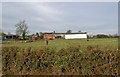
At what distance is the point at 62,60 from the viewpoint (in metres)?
9.99

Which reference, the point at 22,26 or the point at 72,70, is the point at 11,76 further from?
the point at 22,26

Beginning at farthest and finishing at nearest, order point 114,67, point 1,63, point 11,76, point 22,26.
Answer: point 22,26, point 1,63, point 11,76, point 114,67

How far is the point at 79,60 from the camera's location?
9.77m

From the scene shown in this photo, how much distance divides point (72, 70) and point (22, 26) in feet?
247

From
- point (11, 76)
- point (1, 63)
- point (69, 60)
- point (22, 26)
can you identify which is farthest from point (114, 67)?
point (22, 26)

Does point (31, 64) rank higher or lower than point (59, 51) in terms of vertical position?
lower

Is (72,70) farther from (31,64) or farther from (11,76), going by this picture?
(11,76)

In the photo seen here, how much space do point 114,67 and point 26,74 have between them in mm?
4217

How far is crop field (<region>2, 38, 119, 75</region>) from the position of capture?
9500 mm

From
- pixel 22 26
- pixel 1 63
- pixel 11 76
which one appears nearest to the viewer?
pixel 11 76

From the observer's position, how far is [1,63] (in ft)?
36.2

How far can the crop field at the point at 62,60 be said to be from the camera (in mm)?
9500

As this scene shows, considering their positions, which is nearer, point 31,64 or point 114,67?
point 114,67

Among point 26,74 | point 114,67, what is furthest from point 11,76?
point 114,67
